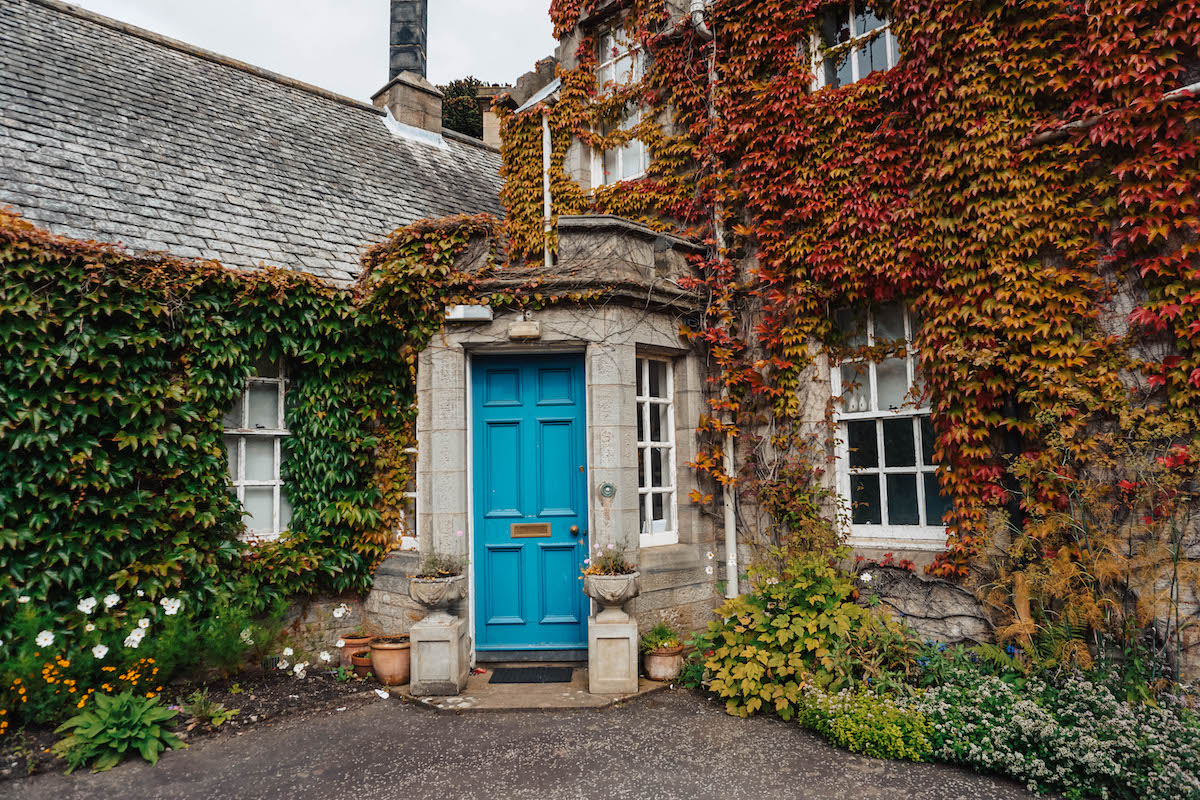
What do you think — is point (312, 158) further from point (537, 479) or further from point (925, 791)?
point (925, 791)

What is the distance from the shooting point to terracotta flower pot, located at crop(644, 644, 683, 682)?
604 cm

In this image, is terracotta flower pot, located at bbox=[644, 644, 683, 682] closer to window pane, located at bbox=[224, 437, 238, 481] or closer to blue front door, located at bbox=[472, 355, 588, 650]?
blue front door, located at bbox=[472, 355, 588, 650]

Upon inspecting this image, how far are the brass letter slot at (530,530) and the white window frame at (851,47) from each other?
4.77 m

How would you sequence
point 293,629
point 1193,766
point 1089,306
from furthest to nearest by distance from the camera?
point 293,629 → point 1089,306 → point 1193,766

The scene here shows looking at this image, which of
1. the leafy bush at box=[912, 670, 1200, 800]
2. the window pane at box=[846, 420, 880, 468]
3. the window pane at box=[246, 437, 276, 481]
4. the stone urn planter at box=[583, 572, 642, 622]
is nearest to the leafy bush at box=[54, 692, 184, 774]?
the window pane at box=[246, 437, 276, 481]

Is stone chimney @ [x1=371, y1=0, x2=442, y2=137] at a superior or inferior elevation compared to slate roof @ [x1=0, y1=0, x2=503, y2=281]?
superior

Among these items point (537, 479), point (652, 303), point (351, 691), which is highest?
point (652, 303)

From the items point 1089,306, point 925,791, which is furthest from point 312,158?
point 925,791

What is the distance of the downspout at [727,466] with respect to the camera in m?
6.89

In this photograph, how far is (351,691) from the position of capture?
618 centimetres

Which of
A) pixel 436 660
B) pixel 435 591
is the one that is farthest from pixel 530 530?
pixel 436 660

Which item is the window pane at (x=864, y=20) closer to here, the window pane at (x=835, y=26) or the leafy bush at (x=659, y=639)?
the window pane at (x=835, y=26)

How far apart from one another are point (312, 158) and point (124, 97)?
2.17m

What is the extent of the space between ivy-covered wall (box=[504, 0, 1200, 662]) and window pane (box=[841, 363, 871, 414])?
159 millimetres
